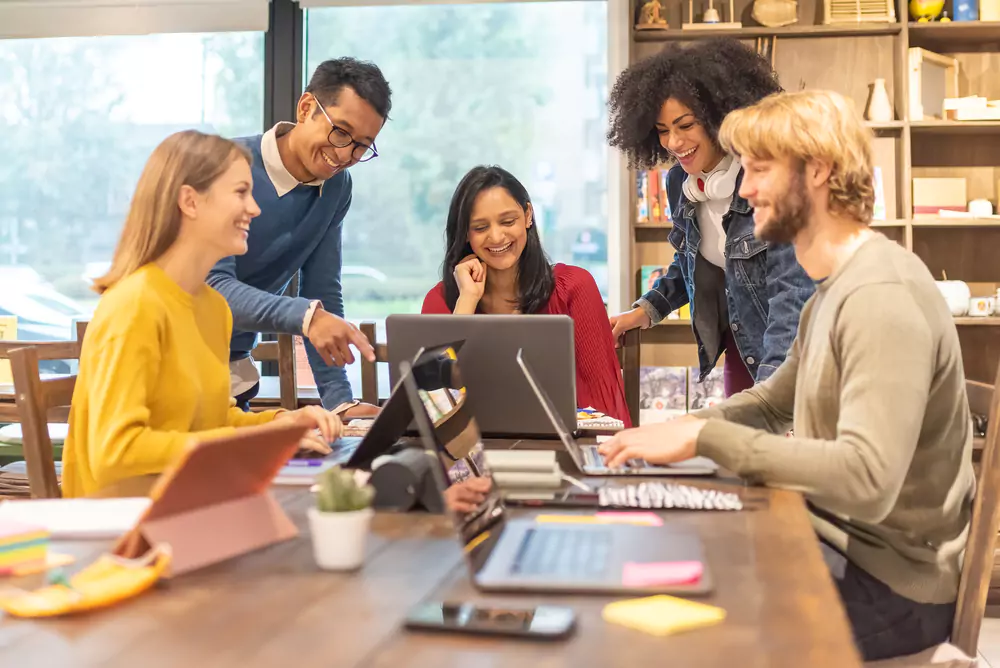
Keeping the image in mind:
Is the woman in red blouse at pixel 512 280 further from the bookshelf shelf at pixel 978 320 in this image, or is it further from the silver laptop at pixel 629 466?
the bookshelf shelf at pixel 978 320

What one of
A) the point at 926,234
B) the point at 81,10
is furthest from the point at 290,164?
the point at 926,234

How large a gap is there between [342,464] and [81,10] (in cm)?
386

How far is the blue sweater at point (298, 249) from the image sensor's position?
105 inches

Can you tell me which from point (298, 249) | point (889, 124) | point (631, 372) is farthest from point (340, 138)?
point (889, 124)

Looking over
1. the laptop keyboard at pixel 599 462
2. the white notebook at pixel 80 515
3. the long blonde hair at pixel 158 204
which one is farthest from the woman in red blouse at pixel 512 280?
the white notebook at pixel 80 515

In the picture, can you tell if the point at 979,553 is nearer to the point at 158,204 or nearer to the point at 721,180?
the point at 721,180

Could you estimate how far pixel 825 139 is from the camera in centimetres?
155

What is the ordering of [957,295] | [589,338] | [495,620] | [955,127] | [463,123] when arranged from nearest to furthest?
[495,620], [589,338], [957,295], [955,127], [463,123]

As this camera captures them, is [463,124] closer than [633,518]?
No

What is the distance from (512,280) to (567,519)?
1.52 metres

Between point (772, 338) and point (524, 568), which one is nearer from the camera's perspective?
point (524, 568)

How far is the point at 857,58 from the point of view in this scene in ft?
14.0

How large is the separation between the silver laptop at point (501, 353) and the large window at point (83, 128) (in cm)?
323

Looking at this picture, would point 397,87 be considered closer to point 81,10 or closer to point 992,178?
point 81,10
